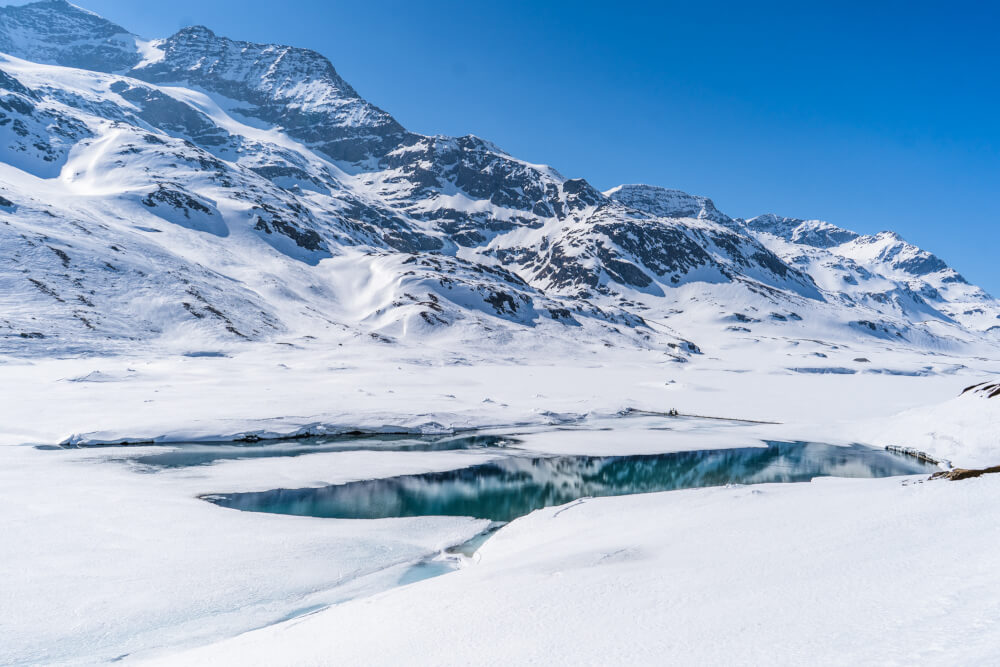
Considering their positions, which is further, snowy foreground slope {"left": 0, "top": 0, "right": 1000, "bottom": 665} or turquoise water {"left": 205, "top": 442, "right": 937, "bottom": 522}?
turquoise water {"left": 205, "top": 442, "right": 937, "bottom": 522}

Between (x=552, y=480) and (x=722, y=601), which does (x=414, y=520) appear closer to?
(x=552, y=480)

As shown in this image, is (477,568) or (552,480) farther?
(552,480)

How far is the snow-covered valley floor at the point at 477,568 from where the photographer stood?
23.8 ft

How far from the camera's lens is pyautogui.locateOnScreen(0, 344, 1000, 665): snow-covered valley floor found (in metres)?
7.27

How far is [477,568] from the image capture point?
14484 mm

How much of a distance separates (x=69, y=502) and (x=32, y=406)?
27.0 meters

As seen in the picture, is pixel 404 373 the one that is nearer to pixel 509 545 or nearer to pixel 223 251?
pixel 509 545

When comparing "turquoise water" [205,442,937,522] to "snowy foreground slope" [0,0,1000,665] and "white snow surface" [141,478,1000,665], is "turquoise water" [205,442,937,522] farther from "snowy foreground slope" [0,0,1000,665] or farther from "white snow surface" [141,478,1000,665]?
"white snow surface" [141,478,1000,665]

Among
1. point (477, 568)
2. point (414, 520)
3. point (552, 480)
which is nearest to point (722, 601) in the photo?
point (477, 568)

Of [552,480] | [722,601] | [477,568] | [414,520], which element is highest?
[722,601]

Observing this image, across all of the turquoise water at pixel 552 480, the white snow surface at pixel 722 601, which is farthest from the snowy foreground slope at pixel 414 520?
the turquoise water at pixel 552 480

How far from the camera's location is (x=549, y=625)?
340 inches

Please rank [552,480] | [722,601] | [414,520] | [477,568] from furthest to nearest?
[552,480], [414,520], [477,568], [722,601]

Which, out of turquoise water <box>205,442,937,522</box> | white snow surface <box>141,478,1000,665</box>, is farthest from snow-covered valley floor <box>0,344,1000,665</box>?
turquoise water <box>205,442,937,522</box>
